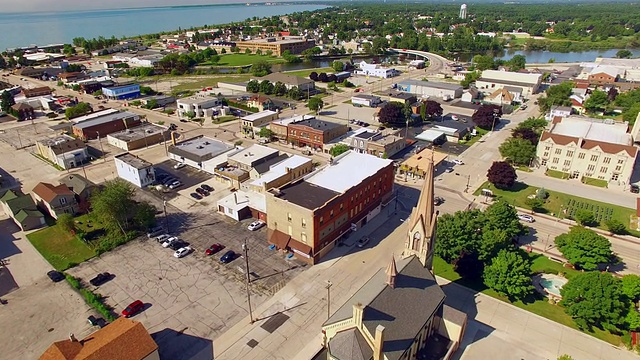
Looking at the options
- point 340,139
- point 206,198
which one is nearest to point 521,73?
point 340,139

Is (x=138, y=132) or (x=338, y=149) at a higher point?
(x=338, y=149)

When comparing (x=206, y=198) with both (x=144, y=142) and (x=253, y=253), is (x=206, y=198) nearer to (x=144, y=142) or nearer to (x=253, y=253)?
(x=253, y=253)

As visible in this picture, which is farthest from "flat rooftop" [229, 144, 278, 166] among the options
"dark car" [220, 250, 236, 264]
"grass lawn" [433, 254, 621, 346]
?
"grass lawn" [433, 254, 621, 346]

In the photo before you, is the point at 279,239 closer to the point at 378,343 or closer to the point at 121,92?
the point at 378,343

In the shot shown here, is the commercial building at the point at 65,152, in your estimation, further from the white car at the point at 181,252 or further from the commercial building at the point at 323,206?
the commercial building at the point at 323,206

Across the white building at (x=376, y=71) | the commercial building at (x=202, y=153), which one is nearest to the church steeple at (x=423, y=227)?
the commercial building at (x=202, y=153)

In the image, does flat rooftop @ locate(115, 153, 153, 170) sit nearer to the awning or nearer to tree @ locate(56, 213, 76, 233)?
tree @ locate(56, 213, 76, 233)

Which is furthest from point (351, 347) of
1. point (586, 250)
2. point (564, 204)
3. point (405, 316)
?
point (564, 204)
